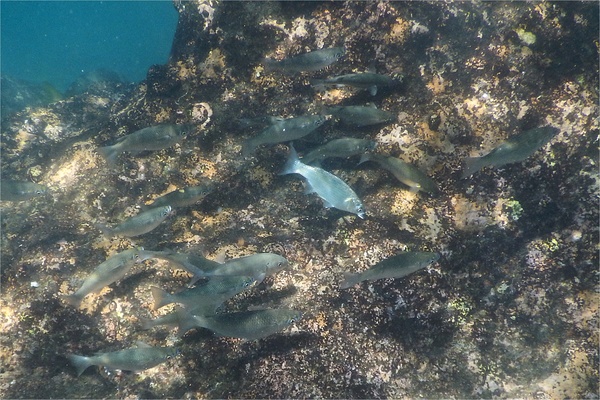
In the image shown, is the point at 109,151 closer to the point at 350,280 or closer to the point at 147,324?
the point at 147,324

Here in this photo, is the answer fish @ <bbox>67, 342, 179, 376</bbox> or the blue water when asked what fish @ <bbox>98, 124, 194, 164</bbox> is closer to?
fish @ <bbox>67, 342, 179, 376</bbox>

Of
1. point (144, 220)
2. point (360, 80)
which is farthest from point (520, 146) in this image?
point (144, 220)

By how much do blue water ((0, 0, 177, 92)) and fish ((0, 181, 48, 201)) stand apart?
26.3m

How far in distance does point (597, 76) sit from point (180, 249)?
5804 millimetres

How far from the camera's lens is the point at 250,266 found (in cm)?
353

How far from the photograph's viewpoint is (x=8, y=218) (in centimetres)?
536

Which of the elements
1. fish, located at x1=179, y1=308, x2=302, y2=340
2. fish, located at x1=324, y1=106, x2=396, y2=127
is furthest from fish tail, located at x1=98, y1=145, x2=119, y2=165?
fish, located at x1=324, y1=106, x2=396, y2=127

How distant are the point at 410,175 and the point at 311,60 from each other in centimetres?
198

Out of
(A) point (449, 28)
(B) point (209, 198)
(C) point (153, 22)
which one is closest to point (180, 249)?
(B) point (209, 198)

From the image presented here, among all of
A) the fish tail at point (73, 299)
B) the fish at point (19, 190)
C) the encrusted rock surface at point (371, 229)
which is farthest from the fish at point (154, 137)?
the fish tail at point (73, 299)

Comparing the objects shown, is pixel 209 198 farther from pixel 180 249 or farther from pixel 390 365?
pixel 390 365

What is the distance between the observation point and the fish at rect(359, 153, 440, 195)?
167 inches

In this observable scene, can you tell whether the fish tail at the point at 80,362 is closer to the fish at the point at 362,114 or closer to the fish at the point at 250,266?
the fish at the point at 250,266

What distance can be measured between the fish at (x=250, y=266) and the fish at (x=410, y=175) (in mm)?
1852
